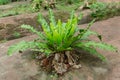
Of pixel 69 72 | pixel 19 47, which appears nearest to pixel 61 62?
pixel 69 72

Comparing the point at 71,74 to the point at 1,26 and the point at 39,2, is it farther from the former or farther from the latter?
the point at 39,2

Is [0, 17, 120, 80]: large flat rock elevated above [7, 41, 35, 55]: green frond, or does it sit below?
below

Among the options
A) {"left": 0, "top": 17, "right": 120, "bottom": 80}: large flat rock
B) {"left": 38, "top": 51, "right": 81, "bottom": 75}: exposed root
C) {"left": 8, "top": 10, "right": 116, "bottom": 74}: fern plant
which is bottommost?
{"left": 0, "top": 17, "right": 120, "bottom": 80}: large flat rock

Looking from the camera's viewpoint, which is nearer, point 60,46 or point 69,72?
point 69,72

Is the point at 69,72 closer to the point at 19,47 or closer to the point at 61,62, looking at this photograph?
the point at 61,62

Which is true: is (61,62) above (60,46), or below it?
below

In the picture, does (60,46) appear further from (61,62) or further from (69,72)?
(69,72)

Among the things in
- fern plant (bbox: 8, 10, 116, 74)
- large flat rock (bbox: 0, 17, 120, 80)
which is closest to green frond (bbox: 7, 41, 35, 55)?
fern plant (bbox: 8, 10, 116, 74)

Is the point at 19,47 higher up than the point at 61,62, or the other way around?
the point at 19,47

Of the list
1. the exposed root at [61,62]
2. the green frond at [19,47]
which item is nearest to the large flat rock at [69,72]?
the exposed root at [61,62]

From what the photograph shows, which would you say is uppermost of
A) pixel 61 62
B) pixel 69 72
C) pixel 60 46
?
pixel 60 46

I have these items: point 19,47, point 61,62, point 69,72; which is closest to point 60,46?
point 61,62

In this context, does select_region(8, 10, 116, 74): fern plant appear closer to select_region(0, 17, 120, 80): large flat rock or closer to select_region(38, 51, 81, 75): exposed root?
select_region(38, 51, 81, 75): exposed root

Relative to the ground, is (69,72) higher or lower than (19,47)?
lower
